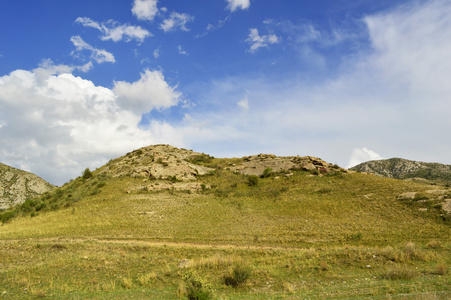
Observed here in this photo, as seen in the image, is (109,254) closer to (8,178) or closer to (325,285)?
(325,285)

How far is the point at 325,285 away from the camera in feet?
40.7

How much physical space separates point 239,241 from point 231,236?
171 cm

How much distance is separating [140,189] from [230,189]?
16.5 meters

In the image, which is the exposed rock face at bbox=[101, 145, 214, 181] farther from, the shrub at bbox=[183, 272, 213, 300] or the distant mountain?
the distant mountain

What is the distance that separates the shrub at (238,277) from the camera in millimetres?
13031

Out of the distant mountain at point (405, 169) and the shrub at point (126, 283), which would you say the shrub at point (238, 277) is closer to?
the shrub at point (126, 283)

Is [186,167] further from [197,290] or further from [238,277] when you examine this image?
[197,290]

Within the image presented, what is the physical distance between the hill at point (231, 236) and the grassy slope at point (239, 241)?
12cm

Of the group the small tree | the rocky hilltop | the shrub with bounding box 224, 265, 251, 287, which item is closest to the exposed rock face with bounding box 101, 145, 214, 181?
the rocky hilltop

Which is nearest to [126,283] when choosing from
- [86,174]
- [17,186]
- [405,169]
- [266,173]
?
[266,173]

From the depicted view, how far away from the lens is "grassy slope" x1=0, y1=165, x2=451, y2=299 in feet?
41.7

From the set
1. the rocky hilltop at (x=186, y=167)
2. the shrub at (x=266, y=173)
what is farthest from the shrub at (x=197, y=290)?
the shrub at (x=266, y=173)

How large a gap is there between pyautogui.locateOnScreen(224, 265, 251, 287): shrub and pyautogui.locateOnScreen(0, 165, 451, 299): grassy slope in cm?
48

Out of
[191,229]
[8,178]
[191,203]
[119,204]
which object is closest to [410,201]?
[191,229]
